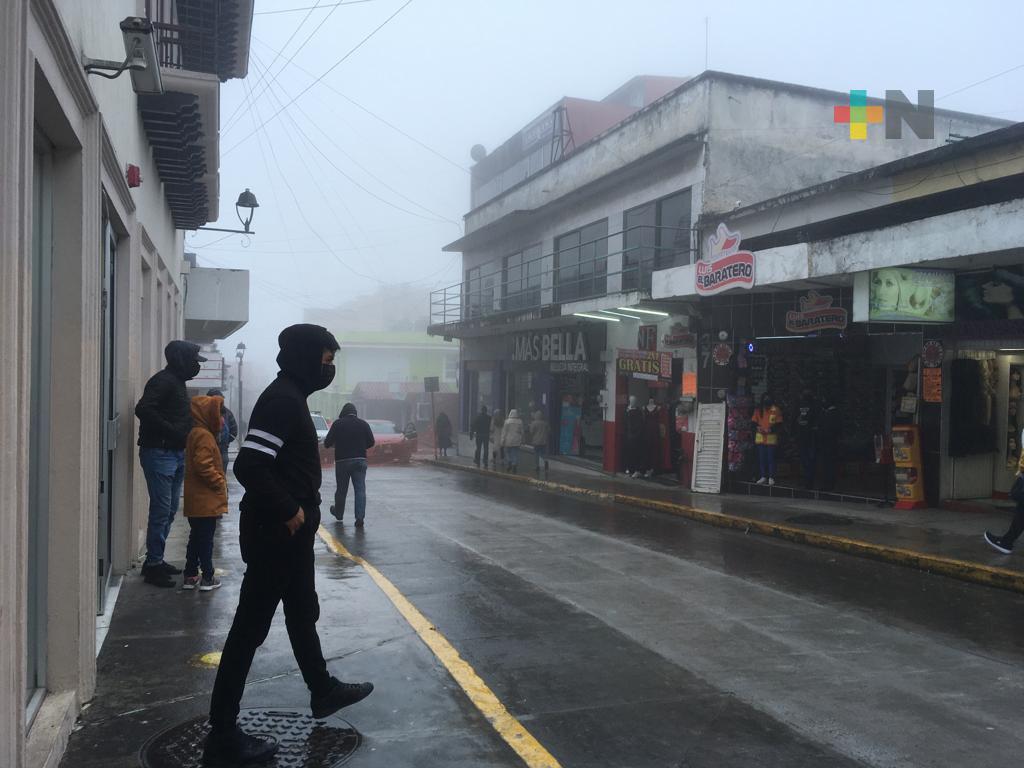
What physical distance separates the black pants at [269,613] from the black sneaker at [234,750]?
0.05 m

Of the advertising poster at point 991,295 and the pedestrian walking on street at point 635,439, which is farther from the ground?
the advertising poster at point 991,295

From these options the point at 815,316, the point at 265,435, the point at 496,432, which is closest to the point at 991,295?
the point at 815,316

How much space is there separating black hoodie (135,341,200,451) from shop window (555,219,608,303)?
14.3 meters

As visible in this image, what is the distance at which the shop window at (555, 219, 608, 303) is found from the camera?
2184 centimetres

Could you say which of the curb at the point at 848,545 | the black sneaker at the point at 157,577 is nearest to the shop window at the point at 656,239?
the curb at the point at 848,545

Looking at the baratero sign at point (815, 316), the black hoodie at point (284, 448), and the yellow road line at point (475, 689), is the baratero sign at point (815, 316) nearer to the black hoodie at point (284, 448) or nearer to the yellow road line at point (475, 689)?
the yellow road line at point (475, 689)

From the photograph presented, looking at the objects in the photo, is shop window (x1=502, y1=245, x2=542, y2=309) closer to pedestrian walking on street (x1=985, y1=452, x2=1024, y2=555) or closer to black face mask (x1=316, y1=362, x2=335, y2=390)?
pedestrian walking on street (x1=985, y1=452, x2=1024, y2=555)

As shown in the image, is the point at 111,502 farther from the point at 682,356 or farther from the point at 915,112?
the point at 915,112

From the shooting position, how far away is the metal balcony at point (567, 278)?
18.9 meters

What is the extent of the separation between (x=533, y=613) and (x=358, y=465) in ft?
17.8

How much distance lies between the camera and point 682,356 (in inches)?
716

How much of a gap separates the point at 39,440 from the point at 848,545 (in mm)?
9180

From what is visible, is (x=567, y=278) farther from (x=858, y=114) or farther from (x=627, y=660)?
(x=627, y=660)

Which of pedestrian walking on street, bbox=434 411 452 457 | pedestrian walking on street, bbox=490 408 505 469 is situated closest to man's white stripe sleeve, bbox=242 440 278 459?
pedestrian walking on street, bbox=490 408 505 469
